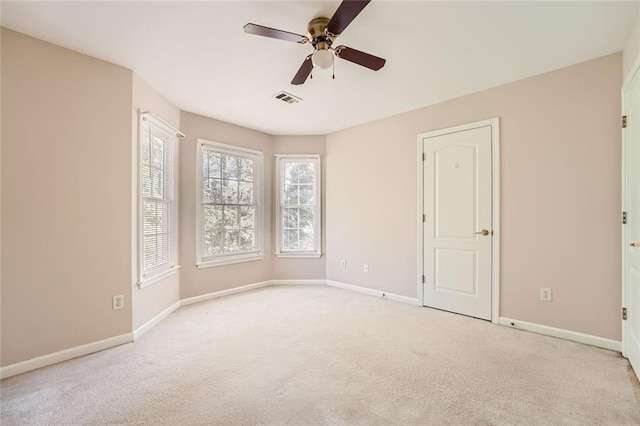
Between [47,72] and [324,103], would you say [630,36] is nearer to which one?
[324,103]

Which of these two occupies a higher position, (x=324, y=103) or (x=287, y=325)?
(x=324, y=103)

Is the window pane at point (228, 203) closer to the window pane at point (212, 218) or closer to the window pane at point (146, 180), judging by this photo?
the window pane at point (212, 218)

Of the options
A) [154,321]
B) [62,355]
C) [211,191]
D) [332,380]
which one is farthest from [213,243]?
[332,380]

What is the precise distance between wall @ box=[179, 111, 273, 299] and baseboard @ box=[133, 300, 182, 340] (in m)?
0.20

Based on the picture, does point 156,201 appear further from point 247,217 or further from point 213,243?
point 247,217

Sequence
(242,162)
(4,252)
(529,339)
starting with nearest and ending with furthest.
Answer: (4,252)
(529,339)
(242,162)

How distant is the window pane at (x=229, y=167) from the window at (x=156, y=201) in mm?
717

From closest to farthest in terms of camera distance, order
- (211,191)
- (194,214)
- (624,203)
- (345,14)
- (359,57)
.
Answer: (345,14) < (359,57) < (624,203) < (194,214) < (211,191)

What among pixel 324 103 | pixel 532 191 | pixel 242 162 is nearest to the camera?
pixel 532 191

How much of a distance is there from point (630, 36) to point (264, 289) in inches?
180

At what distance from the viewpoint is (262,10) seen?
6.23 ft

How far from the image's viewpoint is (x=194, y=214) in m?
3.77

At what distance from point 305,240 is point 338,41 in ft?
10.1

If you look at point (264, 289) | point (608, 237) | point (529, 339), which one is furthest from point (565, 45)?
point (264, 289)
